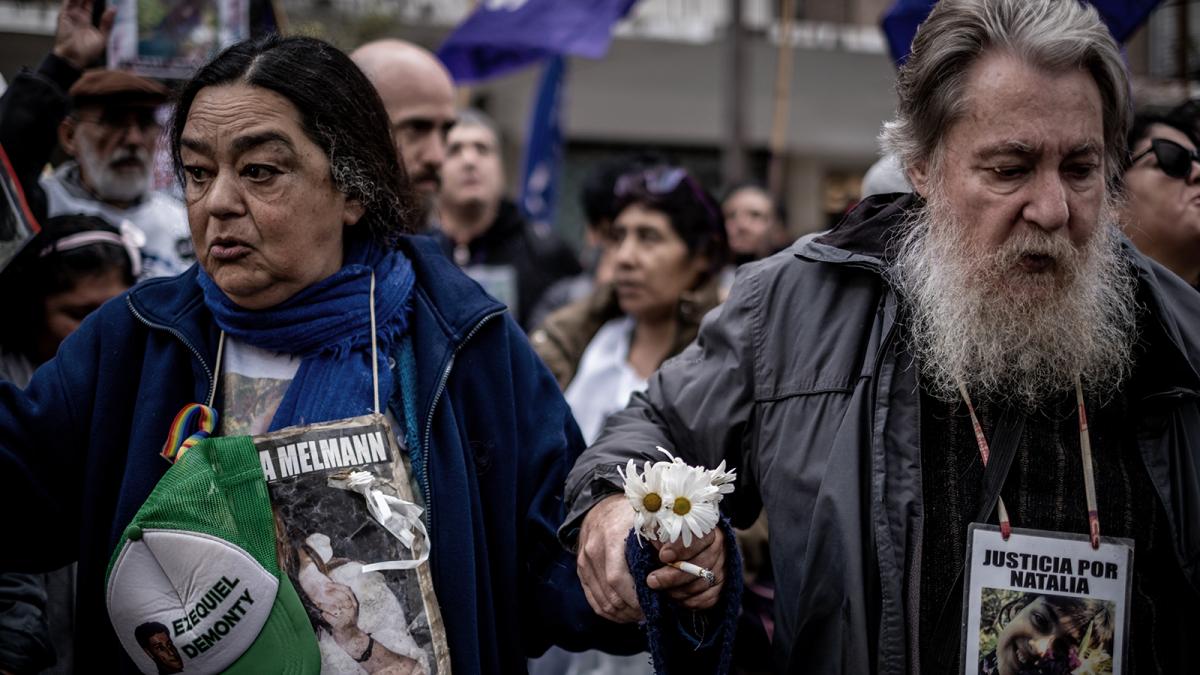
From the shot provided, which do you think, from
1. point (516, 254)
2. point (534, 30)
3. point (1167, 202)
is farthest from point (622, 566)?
point (534, 30)

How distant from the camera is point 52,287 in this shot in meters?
3.22

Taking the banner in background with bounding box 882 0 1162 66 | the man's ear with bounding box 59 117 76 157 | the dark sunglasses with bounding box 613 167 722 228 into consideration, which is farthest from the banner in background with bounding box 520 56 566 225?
the man's ear with bounding box 59 117 76 157

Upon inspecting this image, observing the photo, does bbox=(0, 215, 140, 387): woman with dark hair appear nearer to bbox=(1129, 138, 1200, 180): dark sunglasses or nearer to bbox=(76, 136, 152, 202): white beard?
bbox=(76, 136, 152, 202): white beard

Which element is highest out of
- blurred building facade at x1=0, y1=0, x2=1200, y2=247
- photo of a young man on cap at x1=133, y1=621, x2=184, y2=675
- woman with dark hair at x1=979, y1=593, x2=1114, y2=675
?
blurred building facade at x1=0, y1=0, x2=1200, y2=247

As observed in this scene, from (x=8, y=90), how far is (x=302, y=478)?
1.53 metres

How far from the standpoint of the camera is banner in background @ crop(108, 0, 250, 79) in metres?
4.29

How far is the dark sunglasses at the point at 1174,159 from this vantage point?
3.30m

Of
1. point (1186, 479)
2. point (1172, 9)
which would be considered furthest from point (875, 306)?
point (1172, 9)

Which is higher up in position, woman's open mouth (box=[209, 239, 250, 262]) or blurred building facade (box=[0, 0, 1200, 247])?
blurred building facade (box=[0, 0, 1200, 247])

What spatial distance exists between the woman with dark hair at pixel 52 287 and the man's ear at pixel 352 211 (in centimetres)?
99

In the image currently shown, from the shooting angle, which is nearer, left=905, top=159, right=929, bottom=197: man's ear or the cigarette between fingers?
the cigarette between fingers

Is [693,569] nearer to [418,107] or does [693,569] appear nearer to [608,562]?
[608,562]

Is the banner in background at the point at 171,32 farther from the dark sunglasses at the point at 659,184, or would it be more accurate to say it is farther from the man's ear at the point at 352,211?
the man's ear at the point at 352,211

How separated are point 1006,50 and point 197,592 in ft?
6.10
